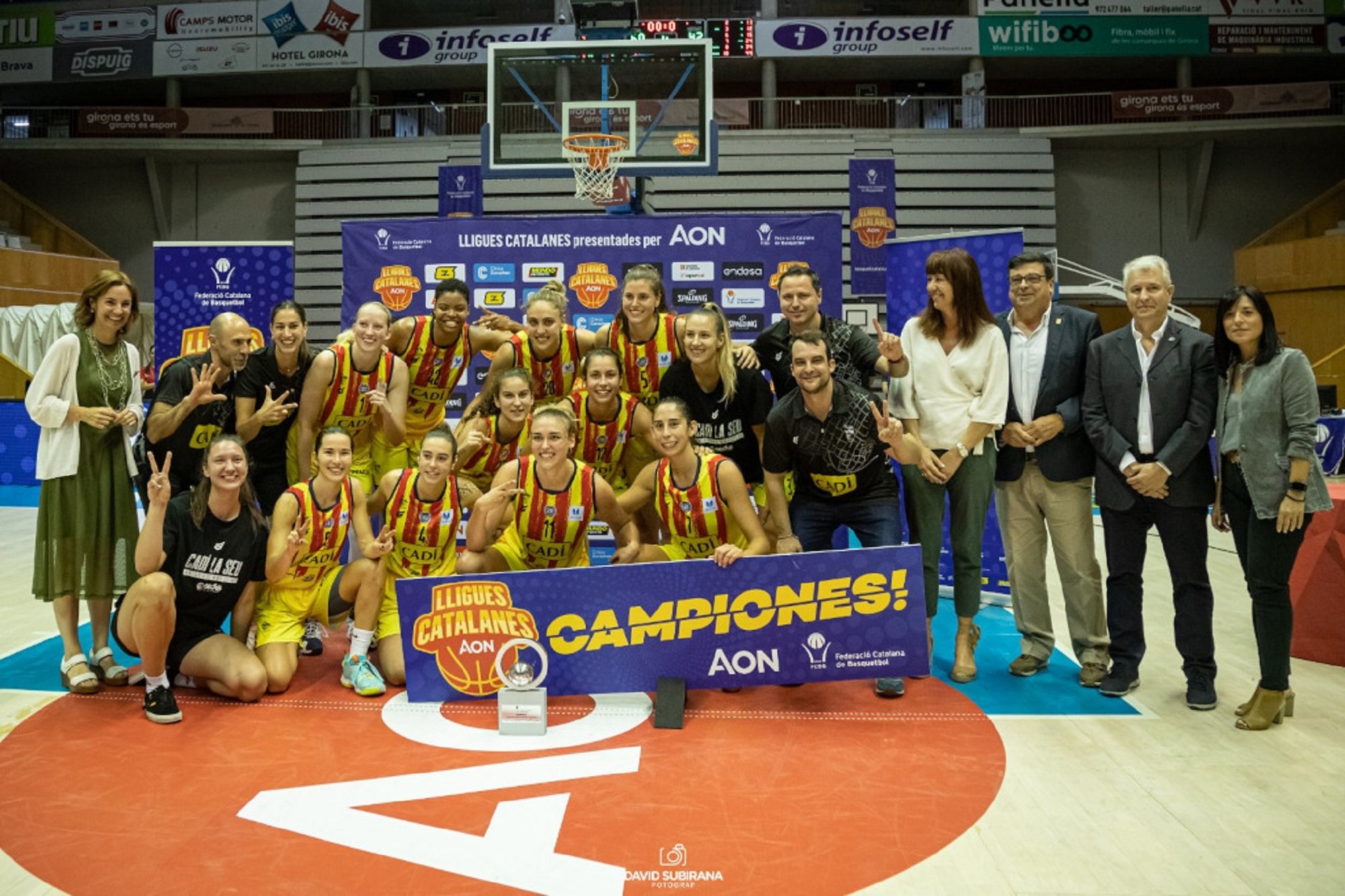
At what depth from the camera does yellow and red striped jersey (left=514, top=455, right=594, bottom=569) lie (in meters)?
4.53

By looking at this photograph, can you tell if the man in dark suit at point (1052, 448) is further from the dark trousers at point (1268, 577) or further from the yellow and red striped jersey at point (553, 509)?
the yellow and red striped jersey at point (553, 509)

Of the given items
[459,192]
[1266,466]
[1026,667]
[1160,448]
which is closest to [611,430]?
[1026,667]

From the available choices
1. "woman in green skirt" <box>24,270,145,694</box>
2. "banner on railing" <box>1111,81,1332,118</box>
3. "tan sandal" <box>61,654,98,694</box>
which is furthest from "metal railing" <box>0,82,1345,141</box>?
"tan sandal" <box>61,654,98,694</box>

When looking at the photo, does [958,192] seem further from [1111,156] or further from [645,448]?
[645,448]

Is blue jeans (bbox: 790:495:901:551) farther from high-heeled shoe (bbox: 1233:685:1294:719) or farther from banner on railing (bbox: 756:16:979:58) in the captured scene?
banner on railing (bbox: 756:16:979:58)

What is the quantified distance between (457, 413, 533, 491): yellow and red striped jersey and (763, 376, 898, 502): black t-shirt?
56.5 inches

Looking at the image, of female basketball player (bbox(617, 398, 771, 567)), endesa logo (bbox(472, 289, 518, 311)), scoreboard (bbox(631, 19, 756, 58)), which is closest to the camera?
female basketball player (bbox(617, 398, 771, 567))

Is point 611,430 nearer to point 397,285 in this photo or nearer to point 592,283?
→ point 592,283

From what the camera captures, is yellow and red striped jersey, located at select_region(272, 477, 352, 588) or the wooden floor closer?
the wooden floor

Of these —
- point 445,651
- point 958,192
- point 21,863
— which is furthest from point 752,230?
point 958,192

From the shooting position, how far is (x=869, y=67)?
20172 mm

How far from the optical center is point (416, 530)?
464 cm

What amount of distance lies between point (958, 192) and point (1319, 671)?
14.9 meters

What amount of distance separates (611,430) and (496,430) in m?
0.66
